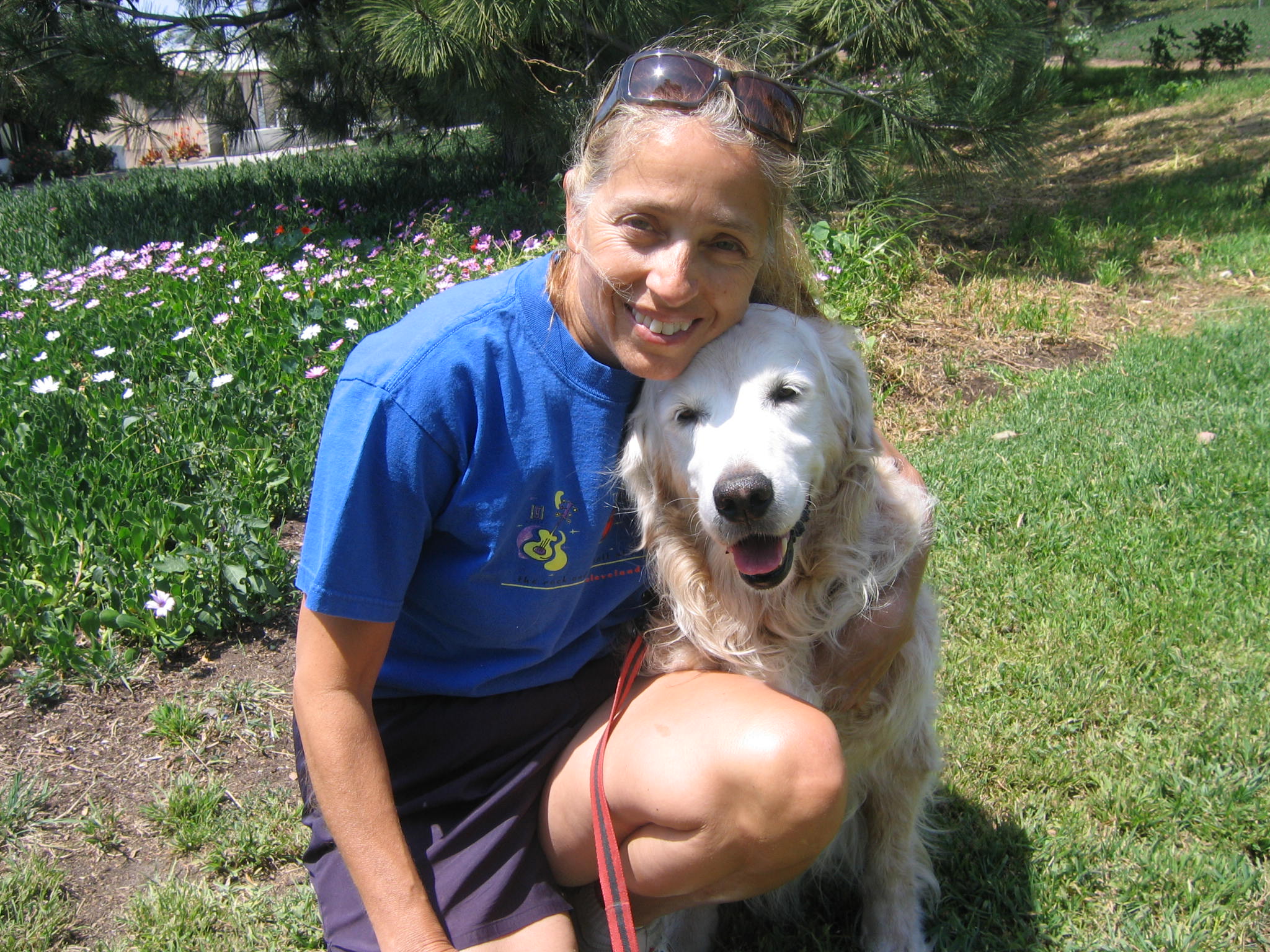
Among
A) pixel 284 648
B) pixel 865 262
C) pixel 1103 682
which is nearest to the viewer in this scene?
pixel 1103 682

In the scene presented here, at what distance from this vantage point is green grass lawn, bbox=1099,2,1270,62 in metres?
16.6

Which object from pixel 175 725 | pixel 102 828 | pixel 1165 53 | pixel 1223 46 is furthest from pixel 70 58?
pixel 1223 46

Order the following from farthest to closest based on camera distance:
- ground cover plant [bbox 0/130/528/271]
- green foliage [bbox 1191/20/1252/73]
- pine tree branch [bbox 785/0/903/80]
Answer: green foliage [bbox 1191/20/1252/73]
ground cover plant [bbox 0/130/528/271]
pine tree branch [bbox 785/0/903/80]

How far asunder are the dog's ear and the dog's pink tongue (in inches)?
12.5

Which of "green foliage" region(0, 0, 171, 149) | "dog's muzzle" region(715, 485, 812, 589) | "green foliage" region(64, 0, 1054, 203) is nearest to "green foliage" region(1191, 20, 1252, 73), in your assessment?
"green foliage" region(64, 0, 1054, 203)

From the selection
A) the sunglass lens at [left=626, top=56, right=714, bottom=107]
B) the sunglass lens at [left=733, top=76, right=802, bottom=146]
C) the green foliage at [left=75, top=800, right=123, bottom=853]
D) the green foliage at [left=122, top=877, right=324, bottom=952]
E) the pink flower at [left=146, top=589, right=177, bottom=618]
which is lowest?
the green foliage at [left=122, top=877, right=324, bottom=952]

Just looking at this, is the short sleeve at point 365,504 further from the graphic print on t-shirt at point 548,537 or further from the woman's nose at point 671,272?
the woman's nose at point 671,272

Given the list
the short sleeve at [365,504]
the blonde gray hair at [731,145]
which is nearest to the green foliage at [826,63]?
the blonde gray hair at [731,145]

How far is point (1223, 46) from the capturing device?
46.7 feet

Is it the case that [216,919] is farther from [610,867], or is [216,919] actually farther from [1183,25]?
[1183,25]

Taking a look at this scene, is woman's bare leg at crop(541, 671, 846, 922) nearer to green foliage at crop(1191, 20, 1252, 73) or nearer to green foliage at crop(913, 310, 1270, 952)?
green foliage at crop(913, 310, 1270, 952)

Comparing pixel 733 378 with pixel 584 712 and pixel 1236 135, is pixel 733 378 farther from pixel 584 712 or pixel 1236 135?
pixel 1236 135

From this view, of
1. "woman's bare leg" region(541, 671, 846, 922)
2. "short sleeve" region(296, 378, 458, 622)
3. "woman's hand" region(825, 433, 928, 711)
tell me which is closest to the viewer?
"short sleeve" region(296, 378, 458, 622)

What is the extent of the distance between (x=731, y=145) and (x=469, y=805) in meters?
1.28
